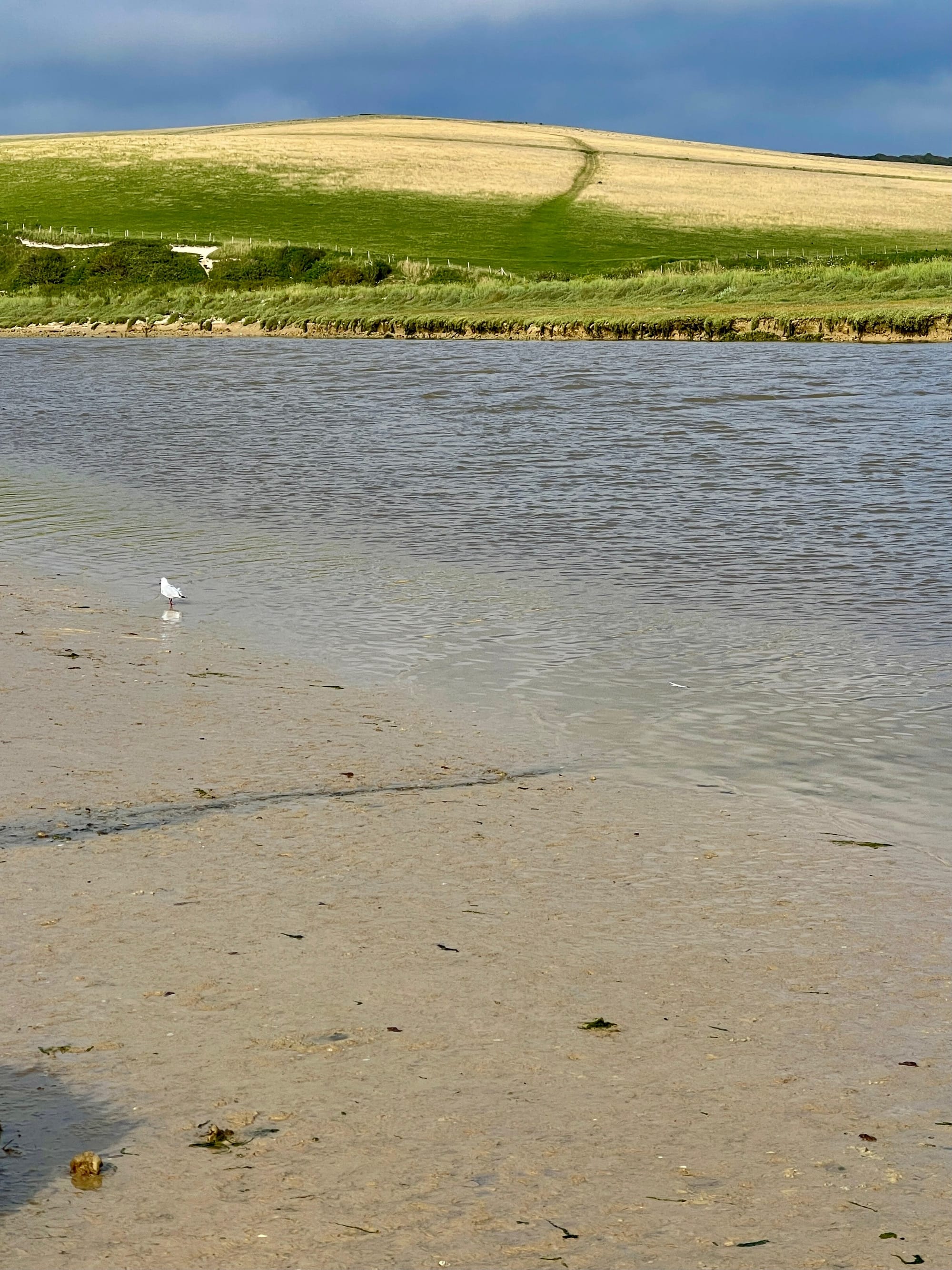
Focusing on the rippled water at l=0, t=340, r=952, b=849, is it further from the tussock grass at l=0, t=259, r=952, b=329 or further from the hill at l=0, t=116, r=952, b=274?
the hill at l=0, t=116, r=952, b=274

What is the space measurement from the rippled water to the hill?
29024mm

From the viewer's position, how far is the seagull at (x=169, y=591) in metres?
9.97

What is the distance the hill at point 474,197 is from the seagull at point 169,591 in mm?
42694

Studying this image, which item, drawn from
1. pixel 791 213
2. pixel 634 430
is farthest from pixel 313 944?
pixel 791 213

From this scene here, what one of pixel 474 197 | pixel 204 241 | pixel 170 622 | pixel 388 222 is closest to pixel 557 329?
pixel 204 241

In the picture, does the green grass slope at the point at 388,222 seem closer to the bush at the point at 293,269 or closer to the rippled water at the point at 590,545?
the bush at the point at 293,269

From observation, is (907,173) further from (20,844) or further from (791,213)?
(20,844)

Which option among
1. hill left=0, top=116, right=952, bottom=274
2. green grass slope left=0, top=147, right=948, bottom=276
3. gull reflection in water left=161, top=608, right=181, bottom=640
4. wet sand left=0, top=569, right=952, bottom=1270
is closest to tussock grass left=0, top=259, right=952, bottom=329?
green grass slope left=0, top=147, right=948, bottom=276

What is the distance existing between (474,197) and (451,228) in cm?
760

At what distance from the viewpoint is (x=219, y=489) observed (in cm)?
1644

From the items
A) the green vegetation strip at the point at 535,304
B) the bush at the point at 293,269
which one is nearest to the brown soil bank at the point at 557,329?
the green vegetation strip at the point at 535,304

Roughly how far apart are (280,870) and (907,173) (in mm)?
90390

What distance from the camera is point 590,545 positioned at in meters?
12.9

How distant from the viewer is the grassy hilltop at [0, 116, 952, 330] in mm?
43875
